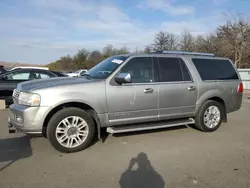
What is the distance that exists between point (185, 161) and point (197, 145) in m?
0.98

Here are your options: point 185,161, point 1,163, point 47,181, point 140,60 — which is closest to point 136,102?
point 140,60

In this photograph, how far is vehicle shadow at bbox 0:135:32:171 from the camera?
429 centimetres

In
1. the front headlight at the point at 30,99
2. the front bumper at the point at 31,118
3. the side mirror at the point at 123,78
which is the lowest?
the front bumper at the point at 31,118

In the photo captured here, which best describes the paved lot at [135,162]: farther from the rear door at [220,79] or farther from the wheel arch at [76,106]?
the rear door at [220,79]

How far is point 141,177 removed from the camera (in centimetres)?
365

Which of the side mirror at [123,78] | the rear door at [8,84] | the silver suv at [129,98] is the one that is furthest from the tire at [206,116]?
the rear door at [8,84]

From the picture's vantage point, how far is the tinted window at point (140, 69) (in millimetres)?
5176

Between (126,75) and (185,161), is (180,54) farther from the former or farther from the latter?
(185,161)

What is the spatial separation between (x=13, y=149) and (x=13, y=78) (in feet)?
17.1

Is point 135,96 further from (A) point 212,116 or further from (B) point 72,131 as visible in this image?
(A) point 212,116

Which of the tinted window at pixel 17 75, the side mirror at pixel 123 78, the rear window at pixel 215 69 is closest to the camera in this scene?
the side mirror at pixel 123 78

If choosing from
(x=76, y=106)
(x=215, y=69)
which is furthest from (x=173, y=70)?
(x=76, y=106)

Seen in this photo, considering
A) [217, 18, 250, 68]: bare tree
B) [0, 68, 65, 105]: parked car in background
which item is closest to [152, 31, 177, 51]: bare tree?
[217, 18, 250, 68]: bare tree

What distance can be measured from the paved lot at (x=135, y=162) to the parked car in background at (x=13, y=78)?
146 inches
